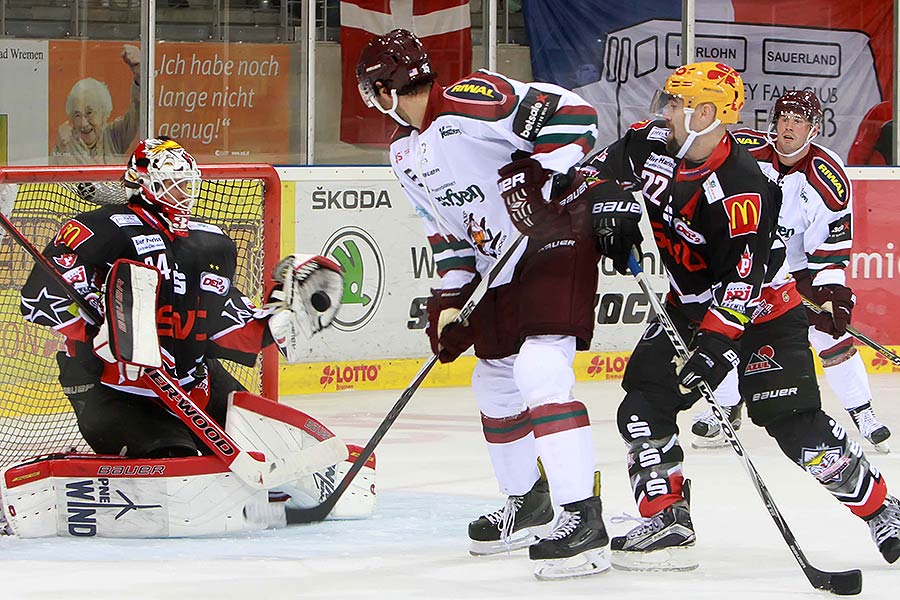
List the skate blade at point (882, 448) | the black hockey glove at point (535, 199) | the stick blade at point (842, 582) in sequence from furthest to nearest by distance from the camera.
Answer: the skate blade at point (882, 448) → the black hockey glove at point (535, 199) → the stick blade at point (842, 582)

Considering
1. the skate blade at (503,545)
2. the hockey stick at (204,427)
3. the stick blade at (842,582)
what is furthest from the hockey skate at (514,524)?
the stick blade at (842,582)

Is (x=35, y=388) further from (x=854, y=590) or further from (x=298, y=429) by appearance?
(x=854, y=590)

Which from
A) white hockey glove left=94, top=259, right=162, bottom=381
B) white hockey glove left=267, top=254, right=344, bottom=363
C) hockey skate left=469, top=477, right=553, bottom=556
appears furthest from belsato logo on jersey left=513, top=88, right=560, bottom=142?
white hockey glove left=94, top=259, right=162, bottom=381

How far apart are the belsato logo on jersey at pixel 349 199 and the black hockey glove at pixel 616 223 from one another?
128 inches

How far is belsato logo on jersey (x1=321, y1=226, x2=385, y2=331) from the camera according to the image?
21.4ft

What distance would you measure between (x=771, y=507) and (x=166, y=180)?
159cm

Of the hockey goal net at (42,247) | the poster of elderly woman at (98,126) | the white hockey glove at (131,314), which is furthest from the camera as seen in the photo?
the poster of elderly woman at (98,126)

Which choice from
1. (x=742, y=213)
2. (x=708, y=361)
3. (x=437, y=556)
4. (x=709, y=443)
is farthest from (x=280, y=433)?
(x=709, y=443)

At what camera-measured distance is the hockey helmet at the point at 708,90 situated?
131 inches

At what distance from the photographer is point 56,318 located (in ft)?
12.3

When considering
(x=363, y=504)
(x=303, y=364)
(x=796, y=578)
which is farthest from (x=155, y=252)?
(x=303, y=364)

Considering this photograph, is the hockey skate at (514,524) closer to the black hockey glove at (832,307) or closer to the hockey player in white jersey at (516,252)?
the hockey player in white jersey at (516,252)

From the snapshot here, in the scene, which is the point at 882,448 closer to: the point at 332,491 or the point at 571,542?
the point at 332,491

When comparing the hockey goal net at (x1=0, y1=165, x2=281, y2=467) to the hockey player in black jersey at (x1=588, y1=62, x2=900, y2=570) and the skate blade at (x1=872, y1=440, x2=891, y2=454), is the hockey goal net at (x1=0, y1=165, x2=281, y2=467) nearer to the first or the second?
the hockey player in black jersey at (x1=588, y1=62, x2=900, y2=570)
